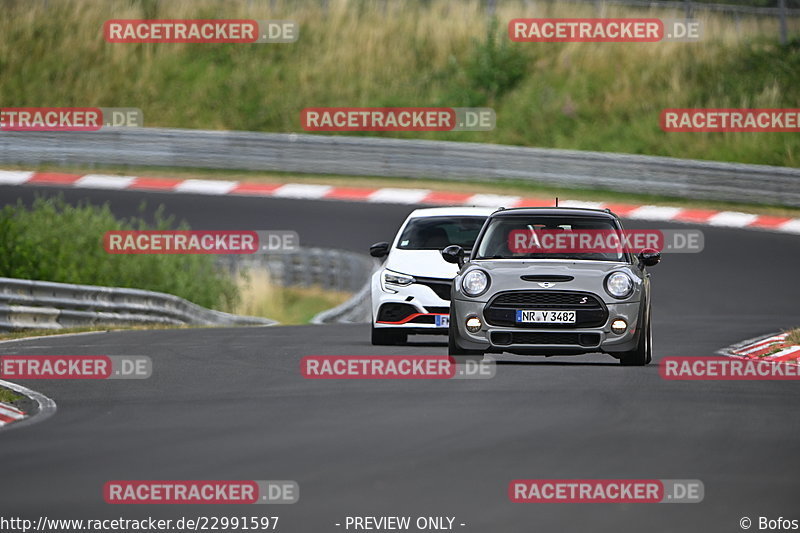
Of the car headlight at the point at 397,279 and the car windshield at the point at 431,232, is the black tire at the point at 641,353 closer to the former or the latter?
the car headlight at the point at 397,279

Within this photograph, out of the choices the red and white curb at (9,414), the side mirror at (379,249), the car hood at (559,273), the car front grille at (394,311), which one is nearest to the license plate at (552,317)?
the car hood at (559,273)

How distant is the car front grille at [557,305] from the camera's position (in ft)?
42.5

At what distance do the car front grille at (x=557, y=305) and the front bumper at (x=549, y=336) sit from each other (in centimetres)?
3

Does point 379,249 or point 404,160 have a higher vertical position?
point 404,160

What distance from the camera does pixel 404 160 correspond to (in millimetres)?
33562

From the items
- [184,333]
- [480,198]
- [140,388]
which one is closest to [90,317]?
[184,333]

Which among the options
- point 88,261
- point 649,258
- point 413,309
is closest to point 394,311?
point 413,309

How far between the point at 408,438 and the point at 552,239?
432cm

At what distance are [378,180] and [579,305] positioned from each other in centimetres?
2090

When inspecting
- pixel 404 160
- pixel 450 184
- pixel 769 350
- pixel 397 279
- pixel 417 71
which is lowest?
pixel 769 350

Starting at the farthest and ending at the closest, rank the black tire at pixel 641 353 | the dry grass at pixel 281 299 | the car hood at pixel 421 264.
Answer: the dry grass at pixel 281 299
the car hood at pixel 421 264
the black tire at pixel 641 353

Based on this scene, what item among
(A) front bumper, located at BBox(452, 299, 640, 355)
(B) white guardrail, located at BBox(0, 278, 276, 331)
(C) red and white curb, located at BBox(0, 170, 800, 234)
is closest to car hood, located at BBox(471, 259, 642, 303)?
(A) front bumper, located at BBox(452, 299, 640, 355)

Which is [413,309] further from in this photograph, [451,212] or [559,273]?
[559,273]

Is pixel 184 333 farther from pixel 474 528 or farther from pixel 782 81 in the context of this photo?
pixel 782 81
